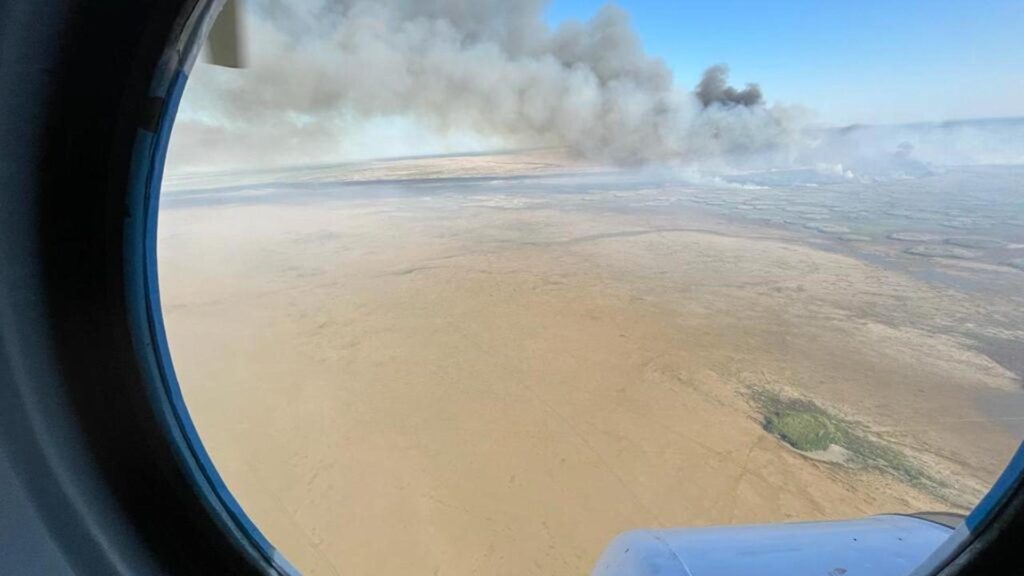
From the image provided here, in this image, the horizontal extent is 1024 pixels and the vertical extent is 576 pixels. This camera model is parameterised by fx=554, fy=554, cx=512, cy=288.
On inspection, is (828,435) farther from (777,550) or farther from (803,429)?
(777,550)

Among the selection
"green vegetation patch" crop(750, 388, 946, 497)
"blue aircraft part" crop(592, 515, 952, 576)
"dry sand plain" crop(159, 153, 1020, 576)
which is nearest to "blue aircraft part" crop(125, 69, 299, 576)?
"dry sand plain" crop(159, 153, 1020, 576)

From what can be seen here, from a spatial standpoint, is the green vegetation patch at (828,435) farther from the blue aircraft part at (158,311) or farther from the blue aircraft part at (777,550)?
the blue aircraft part at (158,311)

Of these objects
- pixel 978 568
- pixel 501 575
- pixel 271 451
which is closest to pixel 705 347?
pixel 501 575

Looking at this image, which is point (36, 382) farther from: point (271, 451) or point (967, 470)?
point (967, 470)

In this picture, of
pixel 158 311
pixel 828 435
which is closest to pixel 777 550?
pixel 158 311

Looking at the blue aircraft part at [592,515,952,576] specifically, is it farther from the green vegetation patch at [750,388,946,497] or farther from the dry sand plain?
the green vegetation patch at [750,388,946,497]

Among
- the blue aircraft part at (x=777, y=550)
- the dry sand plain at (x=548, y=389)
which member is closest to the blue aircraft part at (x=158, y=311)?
the dry sand plain at (x=548, y=389)
